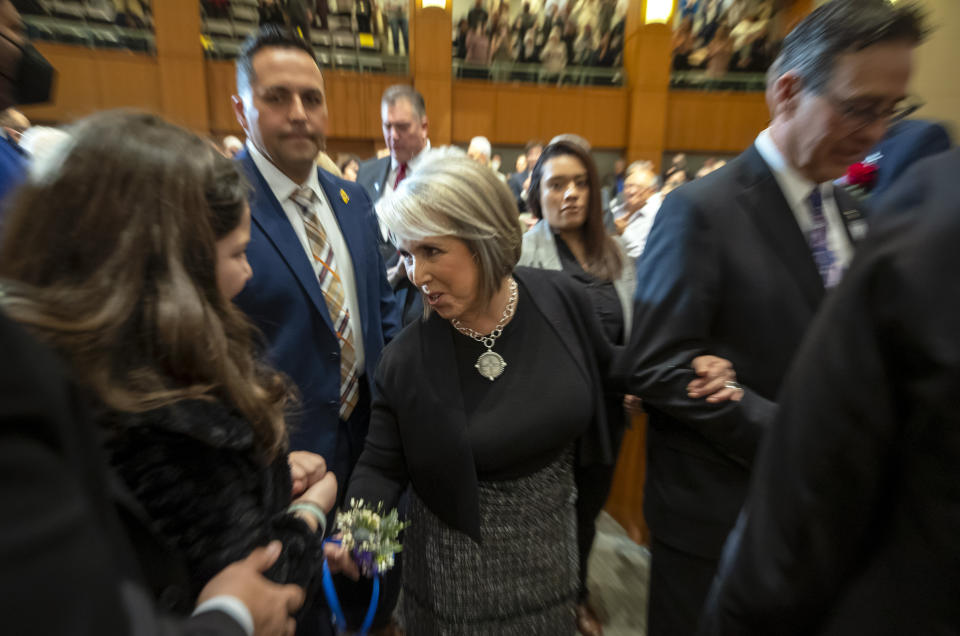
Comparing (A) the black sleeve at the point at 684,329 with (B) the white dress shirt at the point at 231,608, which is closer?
(B) the white dress shirt at the point at 231,608

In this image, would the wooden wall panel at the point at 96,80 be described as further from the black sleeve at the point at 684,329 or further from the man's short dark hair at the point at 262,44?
the black sleeve at the point at 684,329

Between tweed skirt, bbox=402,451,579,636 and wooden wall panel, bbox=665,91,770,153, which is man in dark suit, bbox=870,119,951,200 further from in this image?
wooden wall panel, bbox=665,91,770,153

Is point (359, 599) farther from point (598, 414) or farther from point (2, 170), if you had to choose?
point (2, 170)

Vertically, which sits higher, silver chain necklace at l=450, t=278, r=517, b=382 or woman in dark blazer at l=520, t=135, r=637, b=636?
woman in dark blazer at l=520, t=135, r=637, b=636

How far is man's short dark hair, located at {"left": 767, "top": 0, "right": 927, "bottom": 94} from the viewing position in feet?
3.59

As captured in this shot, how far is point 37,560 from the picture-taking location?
361 millimetres

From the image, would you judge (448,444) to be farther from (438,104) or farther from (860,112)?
(438,104)

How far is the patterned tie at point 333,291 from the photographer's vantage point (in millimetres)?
1771

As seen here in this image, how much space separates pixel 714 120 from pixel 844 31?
10.6 meters

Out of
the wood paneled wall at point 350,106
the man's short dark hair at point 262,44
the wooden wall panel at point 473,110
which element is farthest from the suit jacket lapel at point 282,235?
the wooden wall panel at point 473,110

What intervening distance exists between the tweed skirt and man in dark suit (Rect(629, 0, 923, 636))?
34 centimetres

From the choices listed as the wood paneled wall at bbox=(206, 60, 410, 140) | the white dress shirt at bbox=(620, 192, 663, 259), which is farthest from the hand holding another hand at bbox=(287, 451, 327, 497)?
the wood paneled wall at bbox=(206, 60, 410, 140)

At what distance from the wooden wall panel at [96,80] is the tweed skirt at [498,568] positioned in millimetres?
9282

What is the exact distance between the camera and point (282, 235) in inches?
64.4
